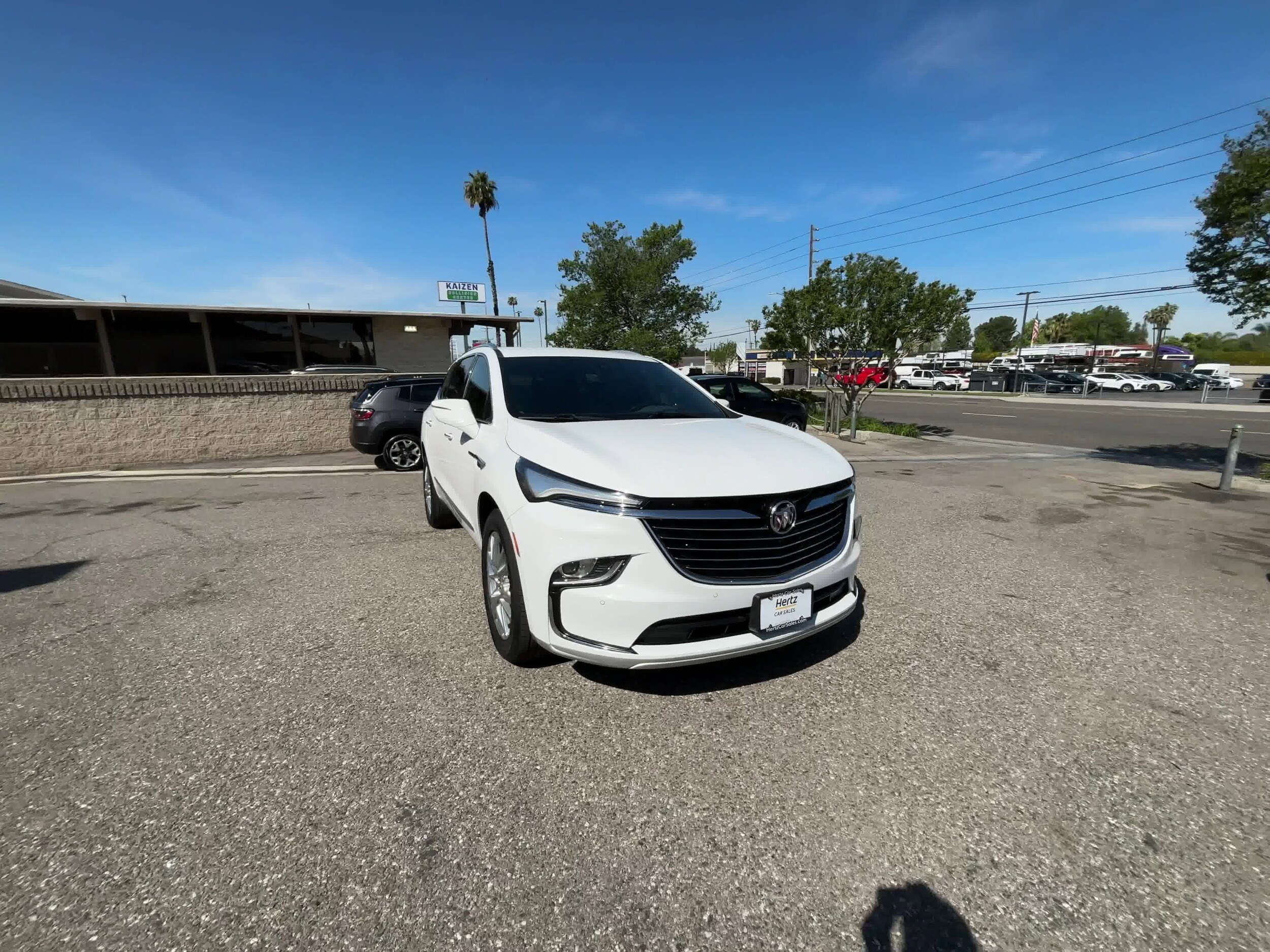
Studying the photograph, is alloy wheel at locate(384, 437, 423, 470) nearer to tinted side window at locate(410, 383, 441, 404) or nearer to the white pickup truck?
tinted side window at locate(410, 383, 441, 404)

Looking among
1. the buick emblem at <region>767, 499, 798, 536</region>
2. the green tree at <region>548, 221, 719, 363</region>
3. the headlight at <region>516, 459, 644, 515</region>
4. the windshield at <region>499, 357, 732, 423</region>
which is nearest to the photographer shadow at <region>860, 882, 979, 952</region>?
the buick emblem at <region>767, 499, 798, 536</region>

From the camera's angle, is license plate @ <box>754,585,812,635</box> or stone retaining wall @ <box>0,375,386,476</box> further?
stone retaining wall @ <box>0,375,386,476</box>

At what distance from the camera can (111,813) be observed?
1.98m

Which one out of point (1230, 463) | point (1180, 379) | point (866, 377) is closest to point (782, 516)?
point (1230, 463)

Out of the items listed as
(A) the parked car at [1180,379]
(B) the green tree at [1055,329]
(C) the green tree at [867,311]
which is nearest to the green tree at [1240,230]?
(C) the green tree at [867,311]

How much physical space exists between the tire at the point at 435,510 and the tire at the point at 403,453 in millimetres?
3522

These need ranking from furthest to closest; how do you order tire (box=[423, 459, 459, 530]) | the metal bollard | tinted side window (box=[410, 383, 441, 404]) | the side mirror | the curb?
the curb
tinted side window (box=[410, 383, 441, 404])
the metal bollard
tire (box=[423, 459, 459, 530])
the side mirror

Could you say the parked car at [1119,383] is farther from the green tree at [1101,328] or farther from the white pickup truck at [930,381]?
the green tree at [1101,328]

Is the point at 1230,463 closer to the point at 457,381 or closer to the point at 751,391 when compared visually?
the point at 751,391

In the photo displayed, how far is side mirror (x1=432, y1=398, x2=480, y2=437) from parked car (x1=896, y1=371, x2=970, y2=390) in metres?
51.4

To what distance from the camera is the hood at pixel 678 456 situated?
2.37 metres

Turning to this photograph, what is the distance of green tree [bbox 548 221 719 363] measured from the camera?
30734 mm

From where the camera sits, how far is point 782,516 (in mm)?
2436

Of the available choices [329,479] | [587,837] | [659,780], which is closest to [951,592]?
[659,780]
